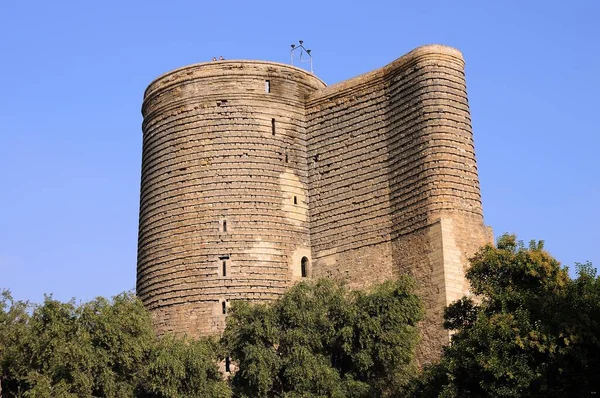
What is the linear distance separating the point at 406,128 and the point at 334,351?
28.8ft

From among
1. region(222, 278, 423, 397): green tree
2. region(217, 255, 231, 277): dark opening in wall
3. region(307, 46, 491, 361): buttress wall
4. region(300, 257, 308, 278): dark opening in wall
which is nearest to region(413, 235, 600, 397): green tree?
region(222, 278, 423, 397): green tree

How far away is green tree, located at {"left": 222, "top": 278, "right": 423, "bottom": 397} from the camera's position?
2402 cm

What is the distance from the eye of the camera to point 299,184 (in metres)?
33.8

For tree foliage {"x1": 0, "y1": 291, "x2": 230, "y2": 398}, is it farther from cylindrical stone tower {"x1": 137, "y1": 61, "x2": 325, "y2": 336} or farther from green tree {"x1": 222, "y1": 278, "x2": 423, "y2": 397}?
cylindrical stone tower {"x1": 137, "y1": 61, "x2": 325, "y2": 336}

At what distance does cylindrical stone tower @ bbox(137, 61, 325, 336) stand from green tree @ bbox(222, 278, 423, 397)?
644cm

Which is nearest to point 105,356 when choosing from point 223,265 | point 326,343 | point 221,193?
point 326,343

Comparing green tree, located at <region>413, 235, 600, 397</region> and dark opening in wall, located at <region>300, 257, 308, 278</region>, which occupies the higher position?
dark opening in wall, located at <region>300, 257, 308, 278</region>

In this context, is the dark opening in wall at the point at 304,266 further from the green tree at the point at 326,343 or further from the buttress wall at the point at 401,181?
the green tree at the point at 326,343

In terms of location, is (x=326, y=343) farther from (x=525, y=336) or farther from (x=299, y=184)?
(x=299, y=184)

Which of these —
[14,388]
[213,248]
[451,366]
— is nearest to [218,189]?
[213,248]

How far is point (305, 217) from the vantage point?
3353 centimetres

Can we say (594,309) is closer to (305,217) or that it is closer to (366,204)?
(366,204)

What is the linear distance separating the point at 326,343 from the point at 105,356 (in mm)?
5632

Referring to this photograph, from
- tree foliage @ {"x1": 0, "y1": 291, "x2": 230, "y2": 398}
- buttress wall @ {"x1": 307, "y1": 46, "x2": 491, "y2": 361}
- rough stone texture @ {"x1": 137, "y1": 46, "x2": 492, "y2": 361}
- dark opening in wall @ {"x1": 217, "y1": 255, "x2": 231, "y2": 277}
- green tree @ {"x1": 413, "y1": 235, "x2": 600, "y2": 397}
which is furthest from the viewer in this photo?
dark opening in wall @ {"x1": 217, "y1": 255, "x2": 231, "y2": 277}
